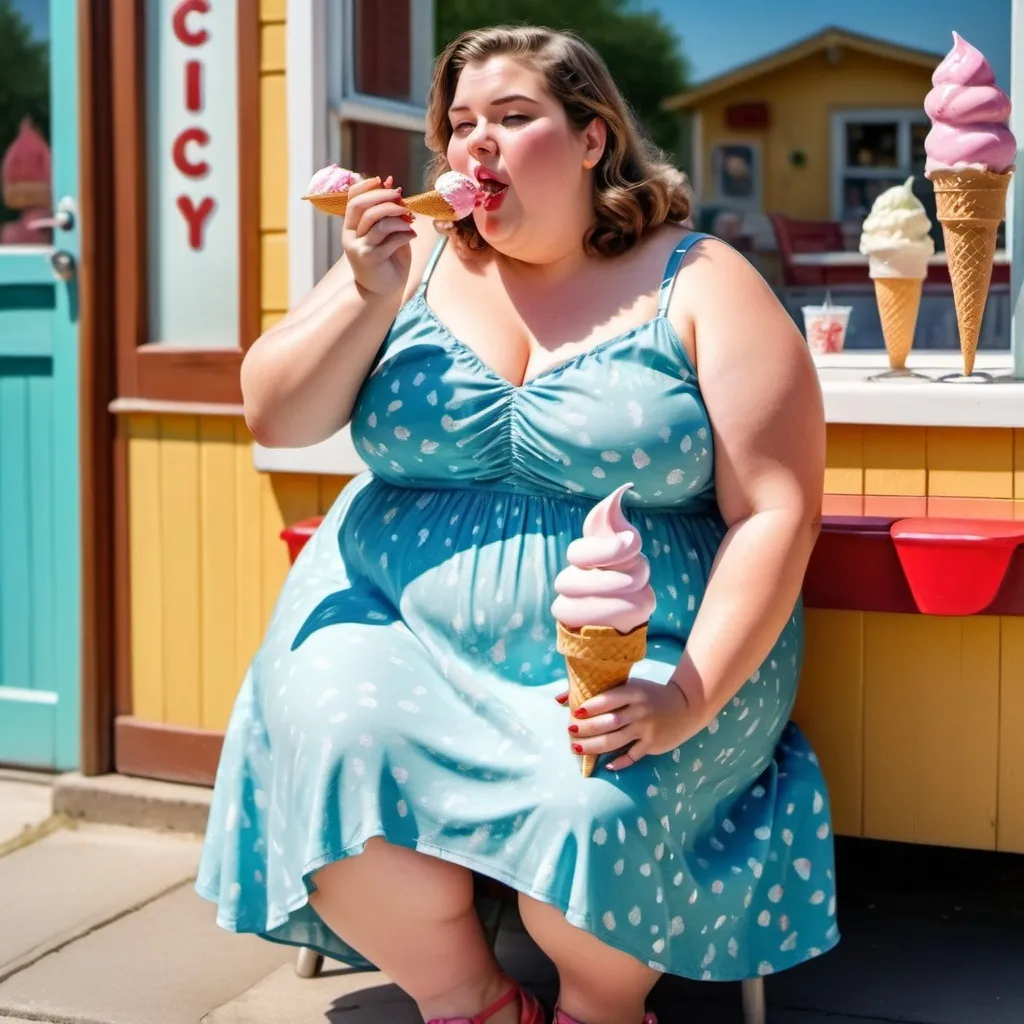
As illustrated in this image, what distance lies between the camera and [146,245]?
3596 millimetres

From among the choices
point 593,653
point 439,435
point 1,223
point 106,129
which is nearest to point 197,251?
point 106,129

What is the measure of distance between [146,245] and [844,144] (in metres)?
10.9

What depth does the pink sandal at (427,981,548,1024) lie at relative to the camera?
235 centimetres

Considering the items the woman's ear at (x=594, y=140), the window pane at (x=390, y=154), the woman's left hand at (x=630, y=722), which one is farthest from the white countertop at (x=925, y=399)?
the window pane at (x=390, y=154)

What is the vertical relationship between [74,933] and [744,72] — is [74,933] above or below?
below

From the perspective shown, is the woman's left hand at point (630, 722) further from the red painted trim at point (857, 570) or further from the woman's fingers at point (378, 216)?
the woman's fingers at point (378, 216)

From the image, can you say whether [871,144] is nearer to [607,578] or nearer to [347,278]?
[347,278]

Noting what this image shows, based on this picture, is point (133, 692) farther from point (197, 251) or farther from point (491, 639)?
point (491, 639)

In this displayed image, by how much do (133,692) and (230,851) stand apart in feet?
4.43

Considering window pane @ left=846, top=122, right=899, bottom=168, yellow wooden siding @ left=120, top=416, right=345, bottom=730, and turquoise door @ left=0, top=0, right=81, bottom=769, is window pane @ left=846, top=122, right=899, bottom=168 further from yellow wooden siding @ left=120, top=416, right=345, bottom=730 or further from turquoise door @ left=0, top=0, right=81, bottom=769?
yellow wooden siding @ left=120, top=416, right=345, bottom=730

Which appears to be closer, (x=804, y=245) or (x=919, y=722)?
(x=919, y=722)

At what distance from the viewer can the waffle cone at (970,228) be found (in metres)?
2.71

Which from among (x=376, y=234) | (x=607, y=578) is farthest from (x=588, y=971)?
(x=376, y=234)

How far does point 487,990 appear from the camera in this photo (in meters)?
2.38
